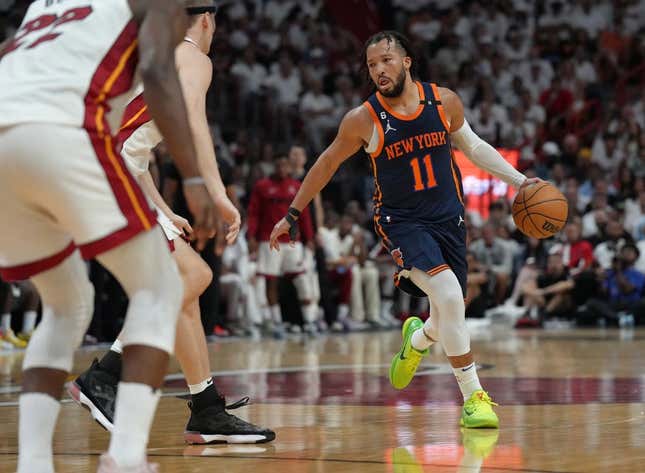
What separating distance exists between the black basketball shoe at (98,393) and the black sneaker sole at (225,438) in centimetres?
40

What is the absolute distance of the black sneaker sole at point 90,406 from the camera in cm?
533

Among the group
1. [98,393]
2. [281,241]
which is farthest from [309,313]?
[98,393]

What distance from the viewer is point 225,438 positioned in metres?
5.23

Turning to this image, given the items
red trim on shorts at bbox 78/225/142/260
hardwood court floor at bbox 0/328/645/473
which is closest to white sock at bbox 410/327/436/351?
hardwood court floor at bbox 0/328/645/473

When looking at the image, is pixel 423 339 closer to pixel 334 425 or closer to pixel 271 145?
pixel 334 425

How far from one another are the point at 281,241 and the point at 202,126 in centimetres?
961

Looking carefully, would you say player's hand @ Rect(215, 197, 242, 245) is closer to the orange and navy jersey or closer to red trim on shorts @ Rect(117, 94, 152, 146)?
red trim on shorts @ Rect(117, 94, 152, 146)

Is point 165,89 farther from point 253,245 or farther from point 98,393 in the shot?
point 253,245

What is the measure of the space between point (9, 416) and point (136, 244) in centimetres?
309

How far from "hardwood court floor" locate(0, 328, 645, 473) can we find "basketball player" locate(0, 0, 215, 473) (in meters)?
0.96

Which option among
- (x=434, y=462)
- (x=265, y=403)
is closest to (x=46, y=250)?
(x=434, y=462)

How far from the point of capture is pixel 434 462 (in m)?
4.51

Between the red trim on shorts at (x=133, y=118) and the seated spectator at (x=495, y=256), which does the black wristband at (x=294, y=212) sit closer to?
the red trim on shorts at (x=133, y=118)

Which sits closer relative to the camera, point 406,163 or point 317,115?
point 406,163
